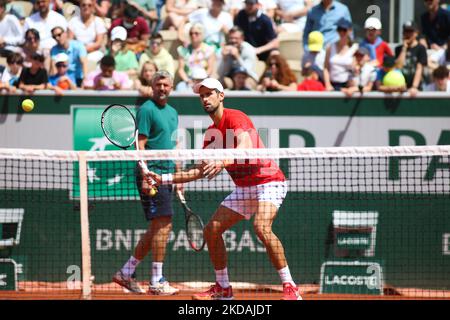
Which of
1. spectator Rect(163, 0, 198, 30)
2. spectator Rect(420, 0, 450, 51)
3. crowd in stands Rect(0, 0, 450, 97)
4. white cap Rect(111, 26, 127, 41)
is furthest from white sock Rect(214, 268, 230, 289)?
spectator Rect(420, 0, 450, 51)

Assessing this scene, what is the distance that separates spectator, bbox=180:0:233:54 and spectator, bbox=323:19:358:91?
1.43 metres

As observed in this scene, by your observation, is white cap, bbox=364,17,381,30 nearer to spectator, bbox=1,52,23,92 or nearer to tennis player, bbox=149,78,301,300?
tennis player, bbox=149,78,301,300

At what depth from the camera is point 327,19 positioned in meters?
11.0

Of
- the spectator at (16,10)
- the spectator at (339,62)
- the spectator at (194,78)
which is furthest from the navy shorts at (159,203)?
the spectator at (16,10)

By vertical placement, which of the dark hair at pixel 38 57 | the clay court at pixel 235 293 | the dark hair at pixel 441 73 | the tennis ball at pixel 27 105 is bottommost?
the clay court at pixel 235 293

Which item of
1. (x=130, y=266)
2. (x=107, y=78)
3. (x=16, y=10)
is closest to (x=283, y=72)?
(x=107, y=78)

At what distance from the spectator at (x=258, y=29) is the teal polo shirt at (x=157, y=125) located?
8.39 ft

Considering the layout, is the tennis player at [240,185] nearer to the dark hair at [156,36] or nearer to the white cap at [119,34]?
the dark hair at [156,36]

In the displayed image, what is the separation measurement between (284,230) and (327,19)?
2918mm

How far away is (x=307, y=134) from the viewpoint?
970 centimetres

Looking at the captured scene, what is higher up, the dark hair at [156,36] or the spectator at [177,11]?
the spectator at [177,11]

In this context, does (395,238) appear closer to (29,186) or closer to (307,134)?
(307,134)

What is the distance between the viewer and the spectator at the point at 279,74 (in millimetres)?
10055

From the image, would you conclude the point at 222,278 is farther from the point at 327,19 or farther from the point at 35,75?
the point at 327,19
